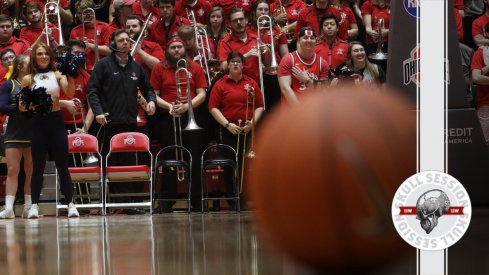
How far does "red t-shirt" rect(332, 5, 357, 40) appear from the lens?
44.6 ft

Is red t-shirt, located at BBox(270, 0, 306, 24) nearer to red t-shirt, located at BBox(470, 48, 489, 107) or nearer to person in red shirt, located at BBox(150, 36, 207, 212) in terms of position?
person in red shirt, located at BBox(150, 36, 207, 212)

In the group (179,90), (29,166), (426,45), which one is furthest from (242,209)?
(426,45)

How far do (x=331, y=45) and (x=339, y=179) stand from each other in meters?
9.33

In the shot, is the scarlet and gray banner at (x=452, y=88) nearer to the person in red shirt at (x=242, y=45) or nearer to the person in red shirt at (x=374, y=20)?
the person in red shirt at (x=242, y=45)

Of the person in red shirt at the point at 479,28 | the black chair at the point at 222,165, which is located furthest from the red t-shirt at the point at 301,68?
the person in red shirt at the point at 479,28

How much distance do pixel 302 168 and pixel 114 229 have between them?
16.9 ft

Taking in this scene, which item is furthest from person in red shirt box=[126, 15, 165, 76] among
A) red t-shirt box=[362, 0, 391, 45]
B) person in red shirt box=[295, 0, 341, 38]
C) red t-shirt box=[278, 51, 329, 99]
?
red t-shirt box=[362, 0, 391, 45]

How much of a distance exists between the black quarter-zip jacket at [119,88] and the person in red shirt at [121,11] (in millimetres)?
1972

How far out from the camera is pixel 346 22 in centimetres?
1370

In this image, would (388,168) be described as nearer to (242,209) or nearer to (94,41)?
(242,209)

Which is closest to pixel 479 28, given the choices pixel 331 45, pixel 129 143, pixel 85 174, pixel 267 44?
pixel 331 45

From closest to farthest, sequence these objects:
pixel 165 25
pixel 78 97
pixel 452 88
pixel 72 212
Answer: pixel 452 88, pixel 72 212, pixel 78 97, pixel 165 25

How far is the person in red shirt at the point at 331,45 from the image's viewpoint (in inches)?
480

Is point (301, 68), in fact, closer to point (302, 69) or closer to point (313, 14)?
point (302, 69)
